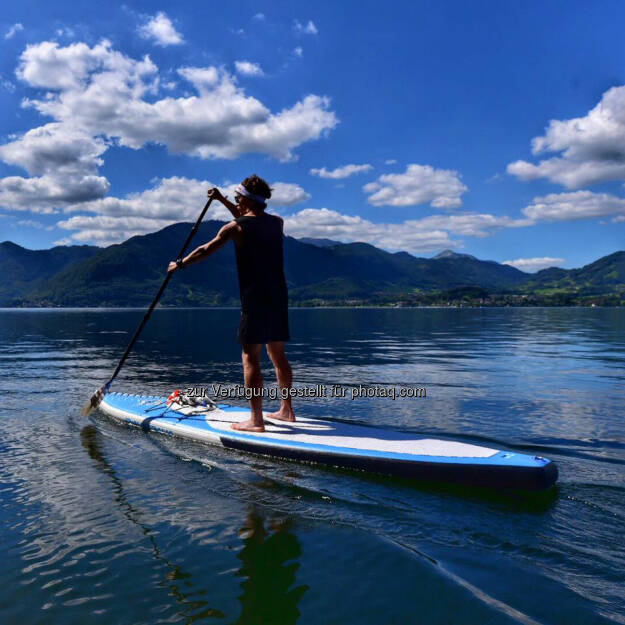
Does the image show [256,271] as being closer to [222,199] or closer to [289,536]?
[222,199]

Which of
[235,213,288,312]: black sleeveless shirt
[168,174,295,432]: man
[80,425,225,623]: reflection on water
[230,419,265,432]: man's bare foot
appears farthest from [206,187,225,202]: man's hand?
[80,425,225,623]: reflection on water

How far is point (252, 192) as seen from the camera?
8148 millimetres

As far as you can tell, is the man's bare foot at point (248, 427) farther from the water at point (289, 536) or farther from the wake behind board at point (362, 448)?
the water at point (289, 536)

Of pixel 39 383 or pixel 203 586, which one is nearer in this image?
pixel 203 586

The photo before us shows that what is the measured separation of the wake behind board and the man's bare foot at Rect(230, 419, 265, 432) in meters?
0.12

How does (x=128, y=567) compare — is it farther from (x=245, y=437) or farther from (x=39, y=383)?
(x=39, y=383)

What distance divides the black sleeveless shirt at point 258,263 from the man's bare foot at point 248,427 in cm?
213

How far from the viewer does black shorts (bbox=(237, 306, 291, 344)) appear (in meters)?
7.95

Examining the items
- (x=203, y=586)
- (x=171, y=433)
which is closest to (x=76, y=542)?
(x=203, y=586)

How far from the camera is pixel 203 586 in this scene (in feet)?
14.0

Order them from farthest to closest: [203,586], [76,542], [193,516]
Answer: [193,516], [76,542], [203,586]

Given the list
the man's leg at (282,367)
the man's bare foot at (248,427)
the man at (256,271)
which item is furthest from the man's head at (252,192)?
the man's bare foot at (248,427)

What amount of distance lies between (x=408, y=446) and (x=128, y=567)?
4161 millimetres

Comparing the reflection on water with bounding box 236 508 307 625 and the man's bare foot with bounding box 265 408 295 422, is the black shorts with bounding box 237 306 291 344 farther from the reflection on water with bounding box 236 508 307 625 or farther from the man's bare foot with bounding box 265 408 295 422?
the reflection on water with bounding box 236 508 307 625
